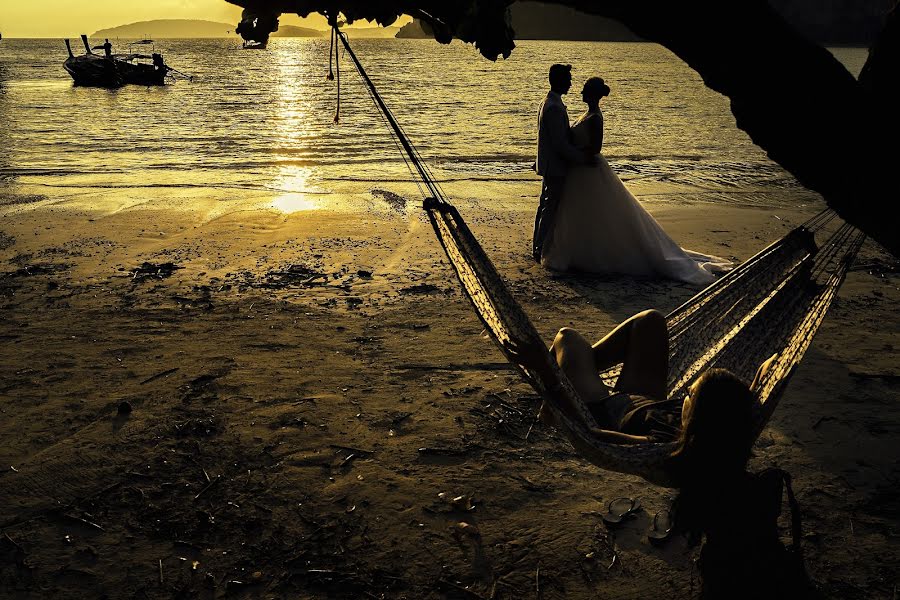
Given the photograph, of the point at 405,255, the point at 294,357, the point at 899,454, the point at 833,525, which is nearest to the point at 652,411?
the point at 833,525

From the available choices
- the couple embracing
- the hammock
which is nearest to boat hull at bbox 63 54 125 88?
the couple embracing

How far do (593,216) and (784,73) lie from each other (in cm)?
466

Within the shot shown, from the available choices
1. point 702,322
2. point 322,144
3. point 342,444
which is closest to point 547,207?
point 702,322

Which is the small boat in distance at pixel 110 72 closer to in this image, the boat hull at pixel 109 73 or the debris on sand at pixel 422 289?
the boat hull at pixel 109 73

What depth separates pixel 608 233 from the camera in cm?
677

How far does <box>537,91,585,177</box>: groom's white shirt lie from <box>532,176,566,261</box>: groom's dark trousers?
0.10m

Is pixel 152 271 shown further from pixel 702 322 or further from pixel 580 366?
pixel 702 322

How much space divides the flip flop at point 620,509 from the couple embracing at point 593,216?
11.7ft

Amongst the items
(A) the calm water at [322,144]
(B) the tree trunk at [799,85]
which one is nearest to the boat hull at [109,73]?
(A) the calm water at [322,144]

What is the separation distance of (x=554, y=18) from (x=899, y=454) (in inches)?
6662

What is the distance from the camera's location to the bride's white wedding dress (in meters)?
6.72

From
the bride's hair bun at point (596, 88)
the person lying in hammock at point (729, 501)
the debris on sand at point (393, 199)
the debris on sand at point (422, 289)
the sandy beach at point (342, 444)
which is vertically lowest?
the sandy beach at point (342, 444)

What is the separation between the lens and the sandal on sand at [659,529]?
3154 mm

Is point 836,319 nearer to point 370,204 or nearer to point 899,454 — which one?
point 899,454
